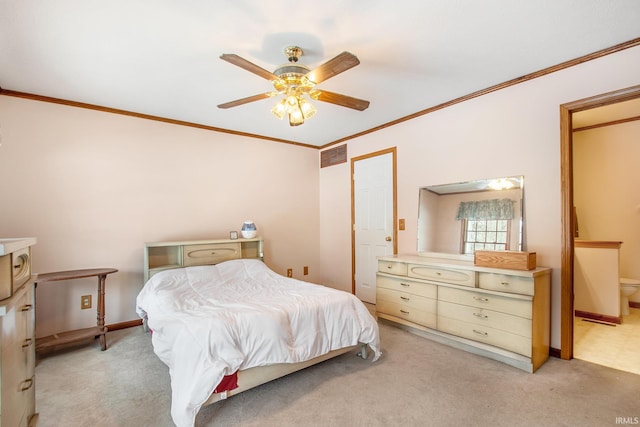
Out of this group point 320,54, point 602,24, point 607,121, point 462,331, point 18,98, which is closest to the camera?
point 602,24

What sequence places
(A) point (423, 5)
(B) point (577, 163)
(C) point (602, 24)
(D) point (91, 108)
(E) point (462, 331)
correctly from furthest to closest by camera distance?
(B) point (577, 163), (D) point (91, 108), (E) point (462, 331), (C) point (602, 24), (A) point (423, 5)

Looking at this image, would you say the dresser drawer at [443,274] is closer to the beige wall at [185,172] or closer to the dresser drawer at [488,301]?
the dresser drawer at [488,301]

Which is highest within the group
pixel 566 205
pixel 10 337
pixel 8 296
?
pixel 566 205

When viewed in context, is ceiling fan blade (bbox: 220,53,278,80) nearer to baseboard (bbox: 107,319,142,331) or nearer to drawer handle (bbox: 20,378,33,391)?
drawer handle (bbox: 20,378,33,391)

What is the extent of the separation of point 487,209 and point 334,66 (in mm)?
2157

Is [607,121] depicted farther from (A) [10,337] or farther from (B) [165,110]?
(A) [10,337]

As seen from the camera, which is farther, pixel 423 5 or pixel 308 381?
pixel 308 381

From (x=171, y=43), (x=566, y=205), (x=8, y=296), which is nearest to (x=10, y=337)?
(x=8, y=296)

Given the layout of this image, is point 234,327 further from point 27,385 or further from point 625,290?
point 625,290

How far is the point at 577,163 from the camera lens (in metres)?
4.37

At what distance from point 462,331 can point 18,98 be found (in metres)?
4.85

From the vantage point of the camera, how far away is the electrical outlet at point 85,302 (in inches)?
127

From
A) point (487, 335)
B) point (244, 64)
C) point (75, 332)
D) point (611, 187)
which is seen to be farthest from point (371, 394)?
point (611, 187)

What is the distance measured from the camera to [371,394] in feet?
6.86
